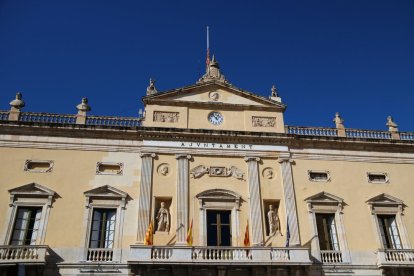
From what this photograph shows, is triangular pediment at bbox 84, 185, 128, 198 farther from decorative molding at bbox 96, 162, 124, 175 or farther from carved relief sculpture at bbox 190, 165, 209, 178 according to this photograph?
carved relief sculpture at bbox 190, 165, 209, 178

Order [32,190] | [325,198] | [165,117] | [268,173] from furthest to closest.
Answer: [165,117], [268,173], [325,198], [32,190]

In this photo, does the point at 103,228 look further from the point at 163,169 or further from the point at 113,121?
the point at 113,121

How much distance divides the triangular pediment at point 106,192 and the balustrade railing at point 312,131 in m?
8.72

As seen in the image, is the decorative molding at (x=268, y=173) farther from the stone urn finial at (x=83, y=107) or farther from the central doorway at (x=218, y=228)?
the stone urn finial at (x=83, y=107)

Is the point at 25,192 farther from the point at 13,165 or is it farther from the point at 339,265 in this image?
the point at 339,265

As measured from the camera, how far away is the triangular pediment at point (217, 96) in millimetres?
22031

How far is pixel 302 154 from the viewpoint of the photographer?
21.8m

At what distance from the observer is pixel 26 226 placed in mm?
18266

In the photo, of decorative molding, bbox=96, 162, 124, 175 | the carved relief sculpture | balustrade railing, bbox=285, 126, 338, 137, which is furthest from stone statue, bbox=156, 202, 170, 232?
balustrade railing, bbox=285, 126, 338, 137

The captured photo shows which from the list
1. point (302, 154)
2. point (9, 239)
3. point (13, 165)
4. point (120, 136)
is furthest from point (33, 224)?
point (302, 154)

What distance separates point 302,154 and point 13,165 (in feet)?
43.6

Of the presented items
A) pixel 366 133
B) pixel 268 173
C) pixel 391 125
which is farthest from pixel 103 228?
pixel 391 125

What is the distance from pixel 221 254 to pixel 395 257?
7.75 metres

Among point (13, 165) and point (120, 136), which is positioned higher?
point (120, 136)
